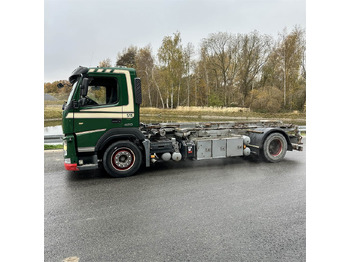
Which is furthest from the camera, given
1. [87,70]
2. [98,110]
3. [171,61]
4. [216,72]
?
[216,72]

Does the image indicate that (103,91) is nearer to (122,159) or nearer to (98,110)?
(98,110)

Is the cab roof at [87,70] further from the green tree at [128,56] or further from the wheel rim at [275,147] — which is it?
the green tree at [128,56]

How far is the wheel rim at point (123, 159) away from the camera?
19.1 feet

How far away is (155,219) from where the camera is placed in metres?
3.54

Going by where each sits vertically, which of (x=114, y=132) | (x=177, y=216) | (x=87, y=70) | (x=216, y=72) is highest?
(x=216, y=72)

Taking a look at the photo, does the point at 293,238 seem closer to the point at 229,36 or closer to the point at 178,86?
the point at 178,86

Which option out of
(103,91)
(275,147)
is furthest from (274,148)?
(103,91)

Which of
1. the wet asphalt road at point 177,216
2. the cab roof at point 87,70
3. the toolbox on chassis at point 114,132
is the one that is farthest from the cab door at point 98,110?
the wet asphalt road at point 177,216

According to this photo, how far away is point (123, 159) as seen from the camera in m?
5.90

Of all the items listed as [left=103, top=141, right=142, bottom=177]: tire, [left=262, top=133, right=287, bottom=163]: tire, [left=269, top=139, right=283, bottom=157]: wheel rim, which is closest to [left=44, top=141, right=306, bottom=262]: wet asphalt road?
[left=103, top=141, right=142, bottom=177]: tire

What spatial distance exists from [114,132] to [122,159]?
69 cm

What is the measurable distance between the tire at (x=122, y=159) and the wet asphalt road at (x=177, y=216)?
24 cm

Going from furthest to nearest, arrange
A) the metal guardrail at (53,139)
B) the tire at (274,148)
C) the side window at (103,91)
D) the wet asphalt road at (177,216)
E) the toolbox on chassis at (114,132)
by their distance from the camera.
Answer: the metal guardrail at (53,139), the tire at (274,148), the side window at (103,91), the toolbox on chassis at (114,132), the wet asphalt road at (177,216)

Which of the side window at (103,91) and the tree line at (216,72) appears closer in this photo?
the side window at (103,91)
